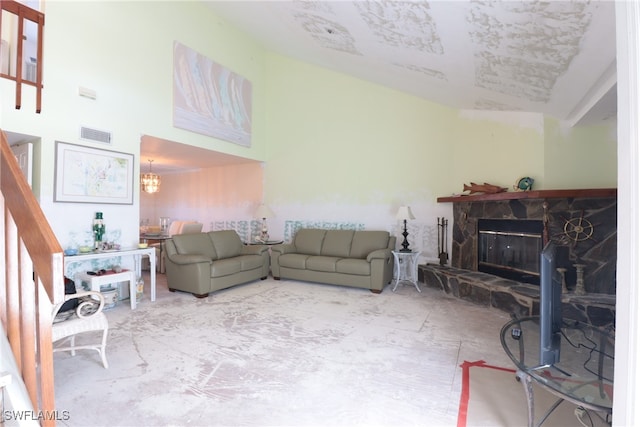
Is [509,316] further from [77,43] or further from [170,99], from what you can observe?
[77,43]

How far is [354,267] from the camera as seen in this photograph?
444 centimetres

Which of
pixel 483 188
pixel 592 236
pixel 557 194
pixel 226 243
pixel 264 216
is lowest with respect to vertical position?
pixel 226 243

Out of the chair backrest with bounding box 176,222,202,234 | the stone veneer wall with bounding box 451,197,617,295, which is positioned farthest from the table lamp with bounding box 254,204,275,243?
the stone veneer wall with bounding box 451,197,617,295

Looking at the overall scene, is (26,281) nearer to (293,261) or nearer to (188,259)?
(188,259)

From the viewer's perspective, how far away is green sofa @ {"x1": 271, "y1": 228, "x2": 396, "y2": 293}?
438 cm

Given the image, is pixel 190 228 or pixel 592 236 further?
pixel 190 228

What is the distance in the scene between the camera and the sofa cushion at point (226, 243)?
4.88 meters

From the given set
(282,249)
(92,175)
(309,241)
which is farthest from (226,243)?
(92,175)

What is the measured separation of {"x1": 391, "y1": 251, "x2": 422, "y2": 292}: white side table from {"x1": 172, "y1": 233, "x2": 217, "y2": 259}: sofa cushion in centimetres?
290

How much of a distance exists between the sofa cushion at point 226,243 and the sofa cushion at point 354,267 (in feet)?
5.99

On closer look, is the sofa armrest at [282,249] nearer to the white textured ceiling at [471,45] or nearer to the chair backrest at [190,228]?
the chair backrest at [190,228]

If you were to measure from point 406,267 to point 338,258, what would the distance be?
1.20m

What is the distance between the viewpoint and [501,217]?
13.4 ft

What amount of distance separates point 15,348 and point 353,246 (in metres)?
4.30
